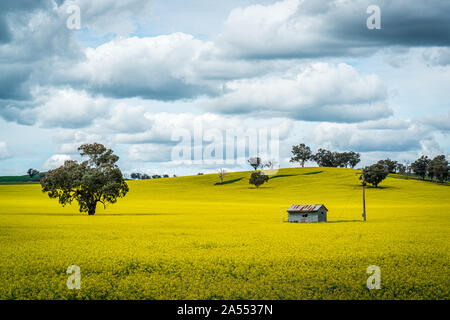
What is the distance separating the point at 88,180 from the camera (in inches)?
2437

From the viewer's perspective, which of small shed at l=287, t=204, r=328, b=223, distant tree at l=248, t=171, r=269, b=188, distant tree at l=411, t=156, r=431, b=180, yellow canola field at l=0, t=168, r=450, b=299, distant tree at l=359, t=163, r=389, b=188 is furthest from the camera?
distant tree at l=411, t=156, r=431, b=180

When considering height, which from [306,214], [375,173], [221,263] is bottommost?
[306,214]

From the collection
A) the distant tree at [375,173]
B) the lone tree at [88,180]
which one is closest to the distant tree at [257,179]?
the distant tree at [375,173]

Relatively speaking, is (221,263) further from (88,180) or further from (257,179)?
(257,179)

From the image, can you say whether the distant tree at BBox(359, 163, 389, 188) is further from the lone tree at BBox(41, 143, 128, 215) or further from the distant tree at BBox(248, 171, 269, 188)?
the lone tree at BBox(41, 143, 128, 215)

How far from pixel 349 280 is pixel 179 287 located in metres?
7.67

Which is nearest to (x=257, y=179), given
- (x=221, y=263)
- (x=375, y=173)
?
(x=375, y=173)

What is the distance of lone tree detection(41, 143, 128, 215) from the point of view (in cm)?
6238

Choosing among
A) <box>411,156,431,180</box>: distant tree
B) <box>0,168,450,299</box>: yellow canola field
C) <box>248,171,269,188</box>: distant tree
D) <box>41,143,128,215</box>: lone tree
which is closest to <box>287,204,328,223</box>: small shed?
<box>0,168,450,299</box>: yellow canola field

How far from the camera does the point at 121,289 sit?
18219mm

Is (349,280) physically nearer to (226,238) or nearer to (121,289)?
(121,289)

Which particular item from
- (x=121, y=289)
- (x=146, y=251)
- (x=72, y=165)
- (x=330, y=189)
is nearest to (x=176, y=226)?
(x=146, y=251)

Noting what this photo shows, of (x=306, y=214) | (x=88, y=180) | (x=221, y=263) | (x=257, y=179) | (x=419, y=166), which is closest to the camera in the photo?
(x=221, y=263)

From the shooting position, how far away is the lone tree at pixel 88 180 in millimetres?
62375
